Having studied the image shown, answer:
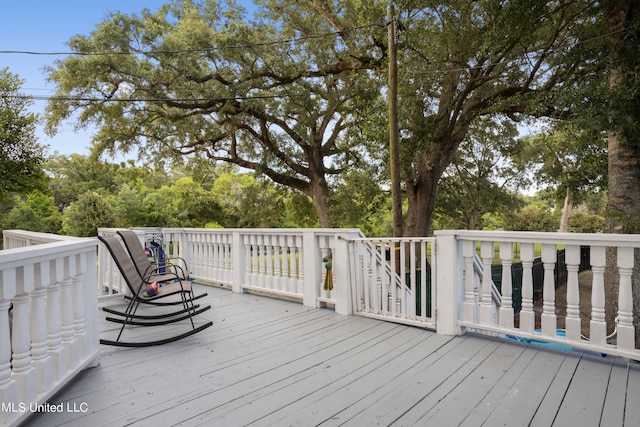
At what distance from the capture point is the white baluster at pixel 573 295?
238 centimetres

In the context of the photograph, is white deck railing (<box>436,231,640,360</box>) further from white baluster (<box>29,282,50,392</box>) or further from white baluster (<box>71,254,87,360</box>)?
white baluster (<box>29,282,50,392</box>)

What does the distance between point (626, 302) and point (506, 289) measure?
27.1 inches

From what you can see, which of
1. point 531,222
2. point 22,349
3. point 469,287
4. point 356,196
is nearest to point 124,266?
point 22,349

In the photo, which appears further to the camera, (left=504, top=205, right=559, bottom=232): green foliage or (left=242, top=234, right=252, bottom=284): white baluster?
(left=504, top=205, right=559, bottom=232): green foliage

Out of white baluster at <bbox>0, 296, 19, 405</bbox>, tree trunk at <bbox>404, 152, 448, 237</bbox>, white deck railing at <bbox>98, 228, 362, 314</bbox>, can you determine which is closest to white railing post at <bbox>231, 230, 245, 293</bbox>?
white deck railing at <bbox>98, 228, 362, 314</bbox>

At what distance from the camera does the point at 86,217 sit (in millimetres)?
22625

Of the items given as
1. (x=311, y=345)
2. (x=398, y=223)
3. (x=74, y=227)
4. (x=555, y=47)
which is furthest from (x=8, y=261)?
(x=74, y=227)

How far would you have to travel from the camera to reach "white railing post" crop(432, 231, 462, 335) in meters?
2.92

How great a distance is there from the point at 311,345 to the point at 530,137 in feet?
56.5

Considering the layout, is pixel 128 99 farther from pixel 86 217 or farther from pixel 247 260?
pixel 86 217

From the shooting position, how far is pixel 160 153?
14.9 metres

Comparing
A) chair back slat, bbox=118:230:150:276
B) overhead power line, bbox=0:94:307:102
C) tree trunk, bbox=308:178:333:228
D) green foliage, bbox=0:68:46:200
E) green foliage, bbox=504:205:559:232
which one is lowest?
green foliage, bbox=504:205:559:232

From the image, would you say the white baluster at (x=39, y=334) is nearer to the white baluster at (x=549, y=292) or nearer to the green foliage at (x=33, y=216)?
the white baluster at (x=549, y=292)

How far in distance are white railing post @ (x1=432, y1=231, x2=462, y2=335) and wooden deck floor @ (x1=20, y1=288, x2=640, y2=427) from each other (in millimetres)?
127
